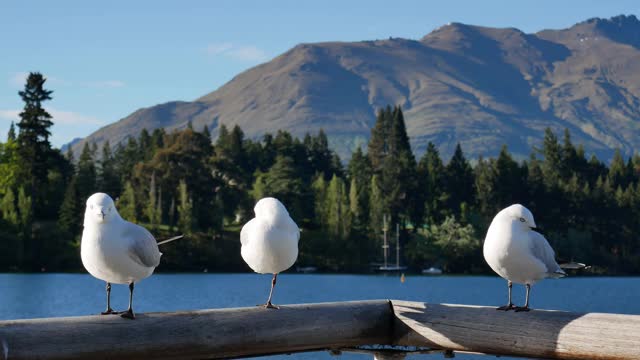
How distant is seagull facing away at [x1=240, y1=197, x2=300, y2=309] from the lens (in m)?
6.68

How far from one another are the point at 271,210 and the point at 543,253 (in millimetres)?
1729

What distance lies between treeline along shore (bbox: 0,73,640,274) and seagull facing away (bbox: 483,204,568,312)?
292ft

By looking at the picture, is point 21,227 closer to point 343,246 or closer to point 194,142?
point 194,142

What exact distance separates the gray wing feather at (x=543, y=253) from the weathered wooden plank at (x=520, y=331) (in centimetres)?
73

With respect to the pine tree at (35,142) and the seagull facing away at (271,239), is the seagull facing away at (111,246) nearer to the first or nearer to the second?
the seagull facing away at (271,239)

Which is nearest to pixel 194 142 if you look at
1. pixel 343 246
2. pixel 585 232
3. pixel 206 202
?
pixel 206 202

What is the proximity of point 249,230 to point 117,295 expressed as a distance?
6803 centimetres

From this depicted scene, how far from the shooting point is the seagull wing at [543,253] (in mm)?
6660

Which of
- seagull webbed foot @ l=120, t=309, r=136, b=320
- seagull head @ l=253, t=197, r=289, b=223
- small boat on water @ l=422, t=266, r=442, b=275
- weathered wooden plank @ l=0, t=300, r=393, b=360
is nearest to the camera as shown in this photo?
weathered wooden plank @ l=0, t=300, r=393, b=360

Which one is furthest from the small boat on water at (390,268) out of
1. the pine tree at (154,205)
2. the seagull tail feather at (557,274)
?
the seagull tail feather at (557,274)

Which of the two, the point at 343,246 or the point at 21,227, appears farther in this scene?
the point at 343,246

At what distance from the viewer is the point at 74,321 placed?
5039 mm

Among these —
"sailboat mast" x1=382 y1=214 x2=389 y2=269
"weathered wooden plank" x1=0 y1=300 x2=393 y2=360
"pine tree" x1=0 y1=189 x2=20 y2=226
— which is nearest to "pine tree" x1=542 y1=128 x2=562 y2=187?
"sailboat mast" x1=382 y1=214 x2=389 y2=269

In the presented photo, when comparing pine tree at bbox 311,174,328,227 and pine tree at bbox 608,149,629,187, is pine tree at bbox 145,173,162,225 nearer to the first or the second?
pine tree at bbox 311,174,328,227
